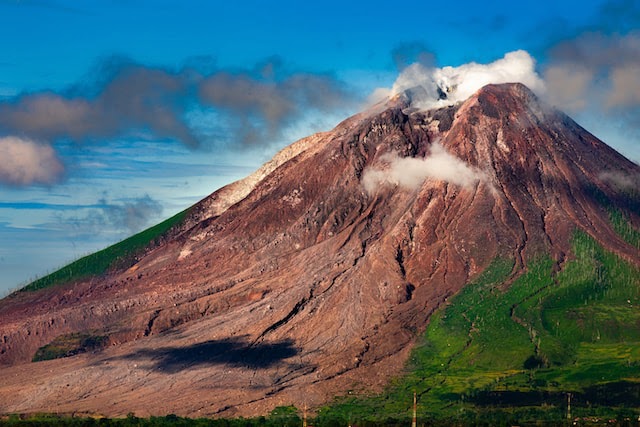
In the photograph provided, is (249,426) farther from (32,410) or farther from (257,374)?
(32,410)

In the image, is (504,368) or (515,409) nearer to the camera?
(515,409)

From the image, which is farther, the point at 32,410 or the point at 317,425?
the point at 32,410

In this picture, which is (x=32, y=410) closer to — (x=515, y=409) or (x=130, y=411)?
(x=130, y=411)

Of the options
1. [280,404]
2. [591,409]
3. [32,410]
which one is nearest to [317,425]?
[280,404]

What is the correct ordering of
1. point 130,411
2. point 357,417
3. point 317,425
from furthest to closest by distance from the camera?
1. point 130,411
2. point 357,417
3. point 317,425

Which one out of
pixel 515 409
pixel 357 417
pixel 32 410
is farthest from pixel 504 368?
pixel 32 410

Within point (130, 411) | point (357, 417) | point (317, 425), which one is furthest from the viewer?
point (130, 411)

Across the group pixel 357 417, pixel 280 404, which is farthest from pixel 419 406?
pixel 280 404
